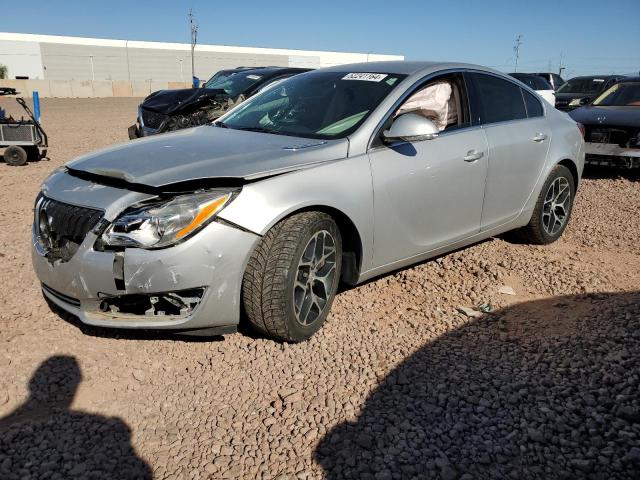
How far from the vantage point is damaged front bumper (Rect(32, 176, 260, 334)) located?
2.85 metres

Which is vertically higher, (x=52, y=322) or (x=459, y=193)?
(x=459, y=193)

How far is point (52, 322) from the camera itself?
142 inches

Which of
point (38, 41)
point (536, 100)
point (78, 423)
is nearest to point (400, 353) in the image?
point (78, 423)

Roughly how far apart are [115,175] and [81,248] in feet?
1.46

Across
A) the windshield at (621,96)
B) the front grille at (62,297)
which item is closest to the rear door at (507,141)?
the front grille at (62,297)

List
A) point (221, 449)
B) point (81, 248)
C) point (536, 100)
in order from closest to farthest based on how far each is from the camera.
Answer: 1. point (221, 449)
2. point (81, 248)
3. point (536, 100)

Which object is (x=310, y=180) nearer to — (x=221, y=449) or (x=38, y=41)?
(x=221, y=449)

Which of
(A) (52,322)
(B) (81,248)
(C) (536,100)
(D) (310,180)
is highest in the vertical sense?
(C) (536,100)

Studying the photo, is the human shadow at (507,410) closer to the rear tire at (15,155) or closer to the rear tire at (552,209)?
the rear tire at (552,209)

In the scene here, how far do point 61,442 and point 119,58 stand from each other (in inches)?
2858

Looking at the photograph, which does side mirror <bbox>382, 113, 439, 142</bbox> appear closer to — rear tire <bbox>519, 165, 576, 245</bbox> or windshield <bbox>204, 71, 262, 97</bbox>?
rear tire <bbox>519, 165, 576, 245</bbox>

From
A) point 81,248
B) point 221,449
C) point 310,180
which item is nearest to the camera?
point 221,449

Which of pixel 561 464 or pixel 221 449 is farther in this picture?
Result: pixel 221 449

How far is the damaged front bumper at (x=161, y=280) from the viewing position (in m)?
2.85
